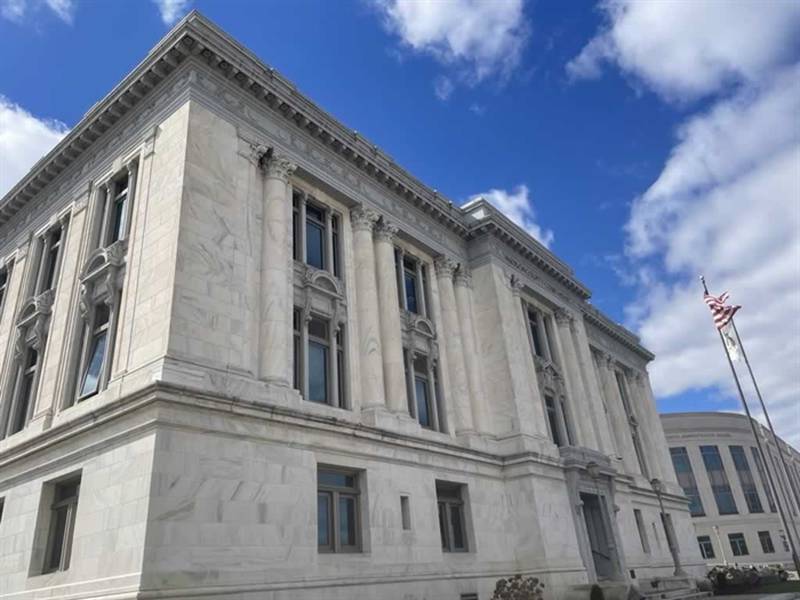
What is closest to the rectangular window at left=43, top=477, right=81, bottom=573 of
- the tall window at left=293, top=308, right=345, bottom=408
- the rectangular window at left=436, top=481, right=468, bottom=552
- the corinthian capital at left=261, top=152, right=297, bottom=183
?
the tall window at left=293, top=308, right=345, bottom=408

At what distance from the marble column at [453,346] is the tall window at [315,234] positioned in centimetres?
648

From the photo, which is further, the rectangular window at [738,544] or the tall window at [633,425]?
the rectangular window at [738,544]

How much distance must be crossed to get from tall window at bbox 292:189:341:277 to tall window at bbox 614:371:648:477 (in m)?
28.1

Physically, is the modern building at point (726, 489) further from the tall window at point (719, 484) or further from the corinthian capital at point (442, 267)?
the corinthian capital at point (442, 267)

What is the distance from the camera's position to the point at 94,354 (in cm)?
1852

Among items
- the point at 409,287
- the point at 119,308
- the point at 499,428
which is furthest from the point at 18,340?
the point at 499,428

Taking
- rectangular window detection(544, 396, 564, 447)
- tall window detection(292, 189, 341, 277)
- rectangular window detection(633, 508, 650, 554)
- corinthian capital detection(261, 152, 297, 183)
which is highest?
corinthian capital detection(261, 152, 297, 183)

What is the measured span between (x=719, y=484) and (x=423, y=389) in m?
66.4

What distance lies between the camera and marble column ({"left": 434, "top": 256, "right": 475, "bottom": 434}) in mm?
24984

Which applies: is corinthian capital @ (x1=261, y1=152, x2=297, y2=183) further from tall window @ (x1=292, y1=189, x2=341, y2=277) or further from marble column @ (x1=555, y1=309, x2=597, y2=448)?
marble column @ (x1=555, y1=309, x2=597, y2=448)

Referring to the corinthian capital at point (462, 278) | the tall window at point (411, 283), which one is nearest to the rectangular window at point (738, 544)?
the corinthian capital at point (462, 278)

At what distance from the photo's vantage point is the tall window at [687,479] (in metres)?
74.1

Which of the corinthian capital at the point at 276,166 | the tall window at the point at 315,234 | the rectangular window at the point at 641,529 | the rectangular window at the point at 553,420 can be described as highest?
the corinthian capital at the point at 276,166

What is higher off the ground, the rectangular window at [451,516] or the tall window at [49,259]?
the tall window at [49,259]
